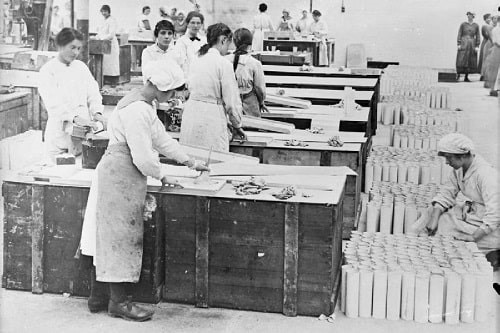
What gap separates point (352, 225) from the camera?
5.48 metres

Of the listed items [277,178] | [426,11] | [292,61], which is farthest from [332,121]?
[426,11]

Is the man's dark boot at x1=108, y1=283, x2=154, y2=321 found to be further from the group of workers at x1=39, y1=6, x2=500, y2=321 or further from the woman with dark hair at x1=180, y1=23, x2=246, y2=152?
the woman with dark hair at x1=180, y1=23, x2=246, y2=152

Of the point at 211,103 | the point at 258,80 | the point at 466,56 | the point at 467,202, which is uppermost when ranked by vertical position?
the point at 466,56

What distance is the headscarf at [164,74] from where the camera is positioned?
3693 millimetres

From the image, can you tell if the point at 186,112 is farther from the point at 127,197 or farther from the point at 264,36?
the point at 264,36

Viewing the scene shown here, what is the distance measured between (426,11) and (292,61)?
25.6ft

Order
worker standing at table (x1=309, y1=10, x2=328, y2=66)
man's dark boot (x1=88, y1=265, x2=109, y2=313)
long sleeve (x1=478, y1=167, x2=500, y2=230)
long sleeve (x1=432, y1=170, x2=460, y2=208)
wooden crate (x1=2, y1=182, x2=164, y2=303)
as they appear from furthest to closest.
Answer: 1. worker standing at table (x1=309, y1=10, x2=328, y2=66)
2. long sleeve (x1=432, y1=170, x2=460, y2=208)
3. long sleeve (x1=478, y1=167, x2=500, y2=230)
4. wooden crate (x1=2, y1=182, x2=164, y2=303)
5. man's dark boot (x1=88, y1=265, x2=109, y2=313)

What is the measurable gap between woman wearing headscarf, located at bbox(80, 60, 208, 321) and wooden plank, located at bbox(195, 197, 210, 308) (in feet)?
0.97

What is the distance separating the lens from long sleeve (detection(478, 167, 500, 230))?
15.5ft

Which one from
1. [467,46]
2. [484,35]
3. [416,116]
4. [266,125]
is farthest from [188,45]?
[484,35]

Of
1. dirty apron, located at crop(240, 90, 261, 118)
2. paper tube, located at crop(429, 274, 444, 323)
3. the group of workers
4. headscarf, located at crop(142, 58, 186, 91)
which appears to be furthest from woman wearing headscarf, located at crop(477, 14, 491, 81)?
headscarf, located at crop(142, 58, 186, 91)

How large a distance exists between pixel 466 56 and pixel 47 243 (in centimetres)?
1603

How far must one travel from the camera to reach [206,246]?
3982 millimetres

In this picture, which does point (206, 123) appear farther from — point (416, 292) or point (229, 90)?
point (416, 292)
